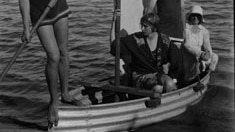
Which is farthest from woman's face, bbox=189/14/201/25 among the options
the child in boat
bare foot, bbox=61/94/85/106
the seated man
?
bare foot, bbox=61/94/85/106

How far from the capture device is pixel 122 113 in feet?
21.8

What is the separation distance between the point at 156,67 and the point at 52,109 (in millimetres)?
2104

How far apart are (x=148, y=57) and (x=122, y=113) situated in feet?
3.71

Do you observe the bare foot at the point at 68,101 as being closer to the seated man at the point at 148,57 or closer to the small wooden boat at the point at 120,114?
the small wooden boat at the point at 120,114

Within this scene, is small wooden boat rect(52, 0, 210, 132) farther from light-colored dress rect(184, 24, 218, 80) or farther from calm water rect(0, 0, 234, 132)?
light-colored dress rect(184, 24, 218, 80)

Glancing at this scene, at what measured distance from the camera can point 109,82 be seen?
761 cm

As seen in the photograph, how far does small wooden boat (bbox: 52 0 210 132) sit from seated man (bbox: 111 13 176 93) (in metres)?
0.28

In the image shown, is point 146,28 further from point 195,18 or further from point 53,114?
point 53,114

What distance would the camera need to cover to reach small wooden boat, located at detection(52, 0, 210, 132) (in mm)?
6246

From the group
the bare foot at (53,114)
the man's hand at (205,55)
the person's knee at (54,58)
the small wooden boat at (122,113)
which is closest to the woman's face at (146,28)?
the small wooden boat at (122,113)

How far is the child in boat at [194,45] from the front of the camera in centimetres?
773

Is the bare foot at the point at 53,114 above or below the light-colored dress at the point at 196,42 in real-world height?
below

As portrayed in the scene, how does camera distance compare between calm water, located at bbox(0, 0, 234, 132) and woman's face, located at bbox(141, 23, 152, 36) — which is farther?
calm water, located at bbox(0, 0, 234, 132)

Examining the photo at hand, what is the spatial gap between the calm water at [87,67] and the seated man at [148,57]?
2.53ft
